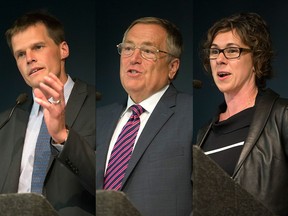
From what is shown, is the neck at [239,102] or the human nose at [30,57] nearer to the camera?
the neck at [239,102]

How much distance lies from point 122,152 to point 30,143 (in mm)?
427

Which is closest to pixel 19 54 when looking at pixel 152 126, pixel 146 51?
pixel 146 51

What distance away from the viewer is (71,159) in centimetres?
232

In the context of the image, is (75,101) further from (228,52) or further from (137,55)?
(228,52)

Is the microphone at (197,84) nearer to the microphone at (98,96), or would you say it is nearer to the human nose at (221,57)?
the human nose at (221,57)

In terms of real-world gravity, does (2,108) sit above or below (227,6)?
below

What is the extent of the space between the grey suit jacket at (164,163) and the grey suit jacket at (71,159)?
18cm

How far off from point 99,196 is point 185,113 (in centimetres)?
49

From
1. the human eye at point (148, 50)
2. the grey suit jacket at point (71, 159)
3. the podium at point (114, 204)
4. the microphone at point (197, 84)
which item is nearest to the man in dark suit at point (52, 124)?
the grey suit jacket at point (71, 159)

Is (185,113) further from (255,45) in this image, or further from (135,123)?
(255,45)

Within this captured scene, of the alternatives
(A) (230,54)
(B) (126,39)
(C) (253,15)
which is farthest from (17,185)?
(C) (253,15)

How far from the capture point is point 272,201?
6.89 ft

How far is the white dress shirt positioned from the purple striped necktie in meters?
0.30

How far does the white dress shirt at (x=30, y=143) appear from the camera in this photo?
257 centimetres
